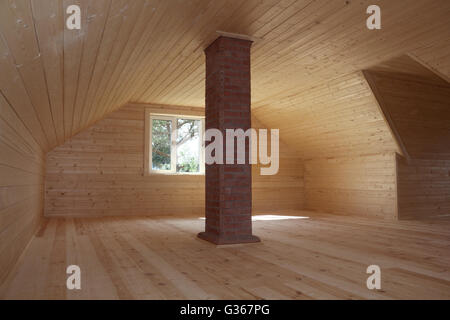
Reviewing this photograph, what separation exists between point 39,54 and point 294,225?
4.74 meters

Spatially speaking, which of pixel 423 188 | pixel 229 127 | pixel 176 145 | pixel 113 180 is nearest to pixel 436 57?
pixel 229 127

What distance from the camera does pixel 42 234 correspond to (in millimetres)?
4871

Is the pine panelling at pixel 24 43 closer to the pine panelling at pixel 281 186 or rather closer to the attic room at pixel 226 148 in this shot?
the attic room at pixel 226 148

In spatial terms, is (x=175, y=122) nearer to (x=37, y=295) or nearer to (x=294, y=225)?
(x=294, y=225)

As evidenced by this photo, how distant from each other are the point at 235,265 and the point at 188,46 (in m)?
2.77

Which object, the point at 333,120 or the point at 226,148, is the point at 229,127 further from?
the point at 333,120

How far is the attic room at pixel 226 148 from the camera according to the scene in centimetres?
243

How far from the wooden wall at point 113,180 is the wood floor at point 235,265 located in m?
2.19

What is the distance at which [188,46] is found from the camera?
444 cm

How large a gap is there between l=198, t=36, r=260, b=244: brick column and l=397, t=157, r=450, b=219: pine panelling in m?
4.08

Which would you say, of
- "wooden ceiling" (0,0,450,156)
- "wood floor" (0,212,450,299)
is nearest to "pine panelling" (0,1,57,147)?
"wooden ceiling" (0,0,450,156)

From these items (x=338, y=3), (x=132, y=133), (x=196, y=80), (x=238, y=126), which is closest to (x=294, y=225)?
(x=238, y=126)

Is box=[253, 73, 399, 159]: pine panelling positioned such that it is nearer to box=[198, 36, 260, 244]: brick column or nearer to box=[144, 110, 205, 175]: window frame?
box=[144, 110, 205, 175]: window frame

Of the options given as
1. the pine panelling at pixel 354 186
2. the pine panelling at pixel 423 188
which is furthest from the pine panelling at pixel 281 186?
the pine panelling at pixel 423 188
